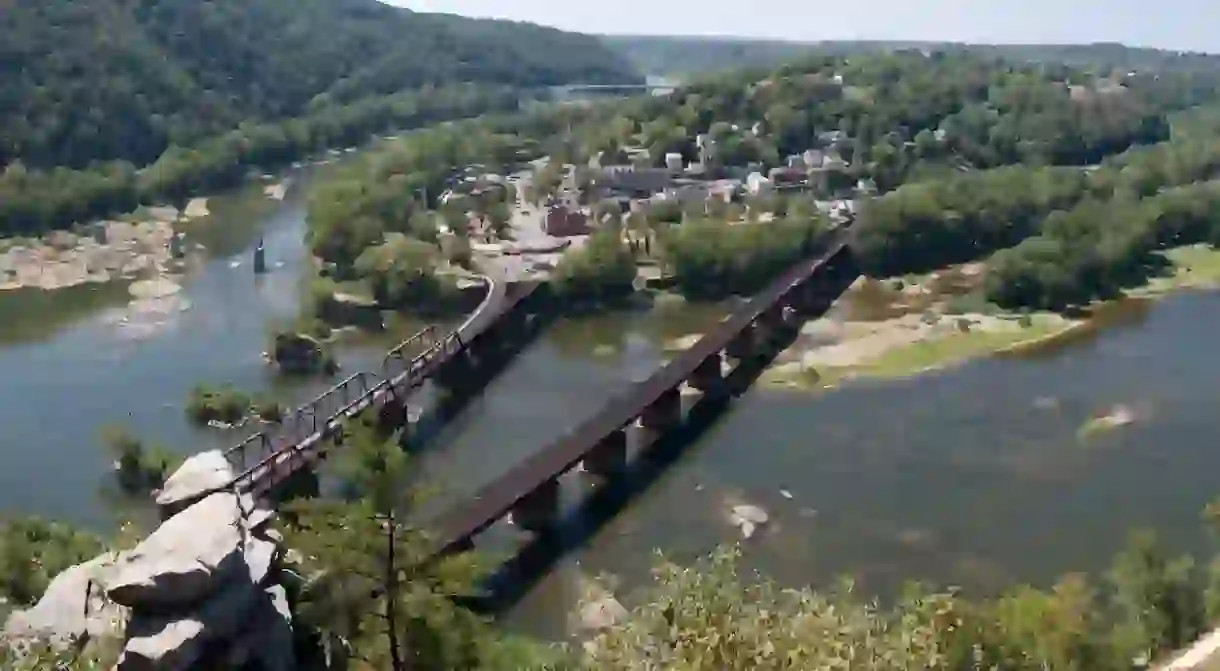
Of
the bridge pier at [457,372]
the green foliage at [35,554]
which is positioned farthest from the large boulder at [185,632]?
the bridge pier at [457,372]

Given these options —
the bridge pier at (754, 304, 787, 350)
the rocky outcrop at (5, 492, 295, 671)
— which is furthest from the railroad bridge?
the bridge pier at (754, 304, 787, 350)

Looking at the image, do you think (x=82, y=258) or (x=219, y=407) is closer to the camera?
→ (x=219, y=407)

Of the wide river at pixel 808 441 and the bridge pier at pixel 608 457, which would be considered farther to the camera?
the bridge pier at pixel 608 457

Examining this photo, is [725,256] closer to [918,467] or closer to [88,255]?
[918,467]

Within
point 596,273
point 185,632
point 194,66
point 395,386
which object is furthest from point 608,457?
point 194,66

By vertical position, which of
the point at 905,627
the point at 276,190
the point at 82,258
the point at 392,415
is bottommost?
the point at 276,190

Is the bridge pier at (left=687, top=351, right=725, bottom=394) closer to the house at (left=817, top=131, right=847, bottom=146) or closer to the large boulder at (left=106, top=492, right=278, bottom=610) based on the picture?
the large boulder at (left=106, top=492, right=278, bottom=610)

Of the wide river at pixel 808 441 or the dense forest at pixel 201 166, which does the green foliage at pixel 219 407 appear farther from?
the dense forest at pixel 201 166
